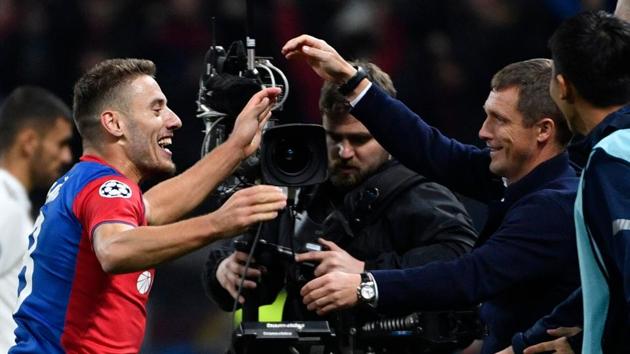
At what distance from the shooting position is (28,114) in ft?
17.0

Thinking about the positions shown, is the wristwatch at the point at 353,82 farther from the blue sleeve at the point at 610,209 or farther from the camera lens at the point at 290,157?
the blue sleeve at the point at 610,209

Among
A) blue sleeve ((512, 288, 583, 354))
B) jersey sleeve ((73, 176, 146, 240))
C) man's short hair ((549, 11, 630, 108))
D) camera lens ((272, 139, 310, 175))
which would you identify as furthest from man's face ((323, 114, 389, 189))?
man's short hair ((549, 11, 630, 108))

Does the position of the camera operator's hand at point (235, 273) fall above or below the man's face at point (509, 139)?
below

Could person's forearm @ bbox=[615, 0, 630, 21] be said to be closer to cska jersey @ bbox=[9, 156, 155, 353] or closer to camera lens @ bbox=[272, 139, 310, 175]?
camera lens @ bbox=[272, 139, 310, 175]

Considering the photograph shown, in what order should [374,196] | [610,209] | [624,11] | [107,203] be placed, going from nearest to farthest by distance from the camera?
[610,209] < [107,203] < [624,11] < [374,196]

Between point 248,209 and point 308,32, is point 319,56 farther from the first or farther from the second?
point 308,32

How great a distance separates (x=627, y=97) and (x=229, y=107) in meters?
1.17

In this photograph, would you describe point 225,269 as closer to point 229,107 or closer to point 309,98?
point 229,107

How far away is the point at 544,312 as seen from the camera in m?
3.47

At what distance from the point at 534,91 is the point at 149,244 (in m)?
1.19

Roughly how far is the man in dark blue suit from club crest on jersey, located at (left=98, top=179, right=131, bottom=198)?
0.55 m

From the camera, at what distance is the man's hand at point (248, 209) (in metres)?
3.21

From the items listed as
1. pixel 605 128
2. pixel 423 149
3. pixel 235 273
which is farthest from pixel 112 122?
pixel 605 128

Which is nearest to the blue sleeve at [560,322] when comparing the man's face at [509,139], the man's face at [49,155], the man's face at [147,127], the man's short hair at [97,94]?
the man's face at [509,139]
